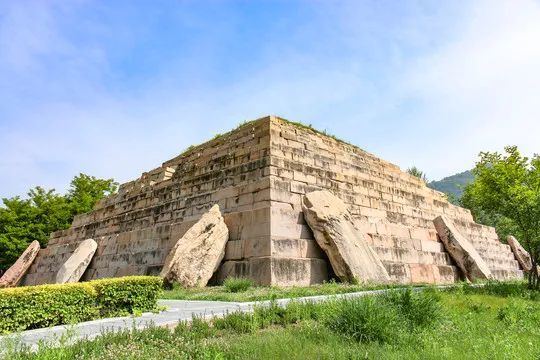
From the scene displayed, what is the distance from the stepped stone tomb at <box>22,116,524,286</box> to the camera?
11846 millimetres

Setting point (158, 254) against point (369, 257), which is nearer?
point (369, 257)

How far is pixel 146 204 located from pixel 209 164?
3.70 meters

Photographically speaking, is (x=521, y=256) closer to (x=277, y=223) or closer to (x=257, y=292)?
(x=277, y=223)

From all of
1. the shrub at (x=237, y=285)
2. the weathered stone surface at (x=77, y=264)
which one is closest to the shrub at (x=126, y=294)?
the shrub at (x=237, y=285)

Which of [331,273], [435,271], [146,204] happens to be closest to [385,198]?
[435,271]

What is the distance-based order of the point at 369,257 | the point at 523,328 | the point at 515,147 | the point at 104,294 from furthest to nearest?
1. the point at 515,147
2. the point at 369,257
3. the point at 104,294
4. the point at 523,328

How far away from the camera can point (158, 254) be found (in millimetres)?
14492

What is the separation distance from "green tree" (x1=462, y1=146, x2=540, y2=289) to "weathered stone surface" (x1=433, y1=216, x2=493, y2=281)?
10.5 feet

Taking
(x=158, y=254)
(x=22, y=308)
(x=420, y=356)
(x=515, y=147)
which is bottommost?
(x=420, y=356)

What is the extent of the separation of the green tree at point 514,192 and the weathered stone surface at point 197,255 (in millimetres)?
7921

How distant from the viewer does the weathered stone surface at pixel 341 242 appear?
1155 cm

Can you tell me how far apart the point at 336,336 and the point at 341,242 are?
6.36 m

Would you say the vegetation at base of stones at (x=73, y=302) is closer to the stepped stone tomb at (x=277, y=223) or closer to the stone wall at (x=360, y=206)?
the stepped stone tomb at (x=277, y=223)

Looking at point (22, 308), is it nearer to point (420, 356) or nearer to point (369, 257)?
point (420, 356)
